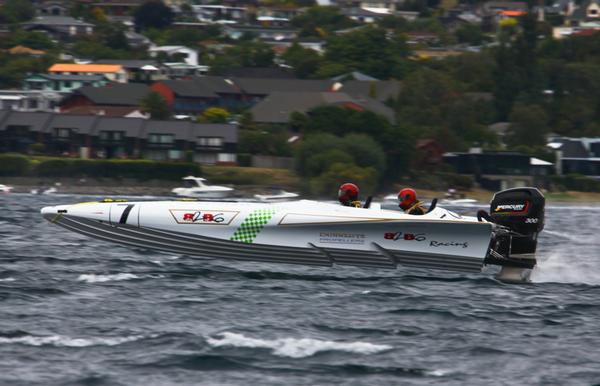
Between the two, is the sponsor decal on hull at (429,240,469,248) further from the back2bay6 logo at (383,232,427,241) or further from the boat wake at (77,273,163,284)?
the boat wake at (77,273,163,284)

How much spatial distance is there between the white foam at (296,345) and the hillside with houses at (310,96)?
48145 millimetres

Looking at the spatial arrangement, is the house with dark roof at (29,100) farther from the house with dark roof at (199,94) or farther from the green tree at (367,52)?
the green tree at (367,52)

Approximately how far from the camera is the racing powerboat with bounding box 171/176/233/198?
60716mm

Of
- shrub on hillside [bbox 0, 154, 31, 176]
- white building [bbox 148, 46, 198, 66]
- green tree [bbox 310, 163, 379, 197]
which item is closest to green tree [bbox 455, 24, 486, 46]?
white building [bbox 148, 46, 198, 66]

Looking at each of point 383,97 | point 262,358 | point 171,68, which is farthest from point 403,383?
point 171,68

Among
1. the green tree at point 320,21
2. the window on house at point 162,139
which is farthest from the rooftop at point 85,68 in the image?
the green tree at point 320,21

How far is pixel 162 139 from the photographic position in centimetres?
6950

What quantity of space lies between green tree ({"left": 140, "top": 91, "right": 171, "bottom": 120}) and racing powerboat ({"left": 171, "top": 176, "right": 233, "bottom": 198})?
13.2 metres

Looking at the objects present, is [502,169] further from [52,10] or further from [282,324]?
[52,10]

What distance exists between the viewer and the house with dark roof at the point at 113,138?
69062mm

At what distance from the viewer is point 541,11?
164875 mm

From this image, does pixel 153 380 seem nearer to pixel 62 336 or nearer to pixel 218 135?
pixel 62 336

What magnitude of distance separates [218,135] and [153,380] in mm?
57027

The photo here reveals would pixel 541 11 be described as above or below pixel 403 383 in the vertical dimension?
above
